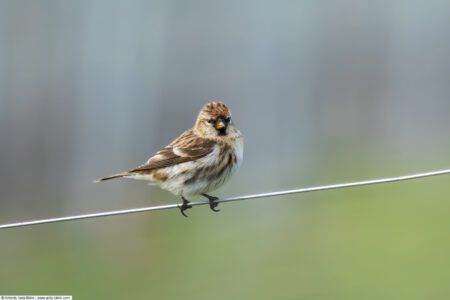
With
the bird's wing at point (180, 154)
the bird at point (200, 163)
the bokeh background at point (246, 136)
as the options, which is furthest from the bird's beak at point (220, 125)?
the bokeh background at point (246, 136)

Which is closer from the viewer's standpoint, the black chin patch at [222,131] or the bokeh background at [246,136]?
the black chin patch at [222,131]

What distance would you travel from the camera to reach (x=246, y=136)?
11898 millimetres

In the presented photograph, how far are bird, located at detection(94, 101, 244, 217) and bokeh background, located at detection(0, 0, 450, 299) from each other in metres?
2.60

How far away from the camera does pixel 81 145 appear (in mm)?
11148

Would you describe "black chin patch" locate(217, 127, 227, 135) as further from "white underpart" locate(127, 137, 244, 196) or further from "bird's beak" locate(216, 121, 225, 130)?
"white underpart" locate(127, 137, 244, 196)

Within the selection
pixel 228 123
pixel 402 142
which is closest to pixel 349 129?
pixel 402 142

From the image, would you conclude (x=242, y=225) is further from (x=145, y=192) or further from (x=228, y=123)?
(x=228, y=123)

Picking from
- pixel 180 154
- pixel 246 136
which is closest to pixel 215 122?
pixel 180 154

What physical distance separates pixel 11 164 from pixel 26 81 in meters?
1.30

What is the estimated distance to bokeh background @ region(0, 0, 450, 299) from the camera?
838cm

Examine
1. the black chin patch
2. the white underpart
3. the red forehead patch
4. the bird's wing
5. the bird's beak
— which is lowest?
the white underpart

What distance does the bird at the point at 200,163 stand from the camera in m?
5.36

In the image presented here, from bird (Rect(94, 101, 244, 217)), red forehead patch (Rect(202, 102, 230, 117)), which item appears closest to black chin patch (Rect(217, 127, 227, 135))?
bird (Rect(94, 101, 244, 217))

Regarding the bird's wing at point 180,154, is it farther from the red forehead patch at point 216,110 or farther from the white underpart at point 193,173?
the red forehead patch at point 216,110
